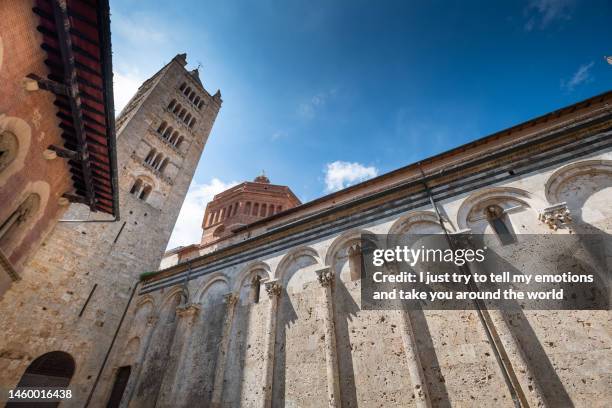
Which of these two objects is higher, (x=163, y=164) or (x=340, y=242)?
(x=163, y=164)

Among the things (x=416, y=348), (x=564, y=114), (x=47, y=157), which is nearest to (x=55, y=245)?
(x=47, y=157)

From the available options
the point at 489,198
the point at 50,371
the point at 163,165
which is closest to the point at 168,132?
the point at 163,165

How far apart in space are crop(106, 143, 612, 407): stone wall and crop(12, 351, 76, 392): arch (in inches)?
171

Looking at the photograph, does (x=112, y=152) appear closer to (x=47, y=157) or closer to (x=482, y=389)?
(x=47, y=157)

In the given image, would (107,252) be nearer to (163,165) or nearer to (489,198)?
(163,165)

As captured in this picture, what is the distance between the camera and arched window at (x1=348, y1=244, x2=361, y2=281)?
856 cm

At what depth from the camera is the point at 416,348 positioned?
671 cm

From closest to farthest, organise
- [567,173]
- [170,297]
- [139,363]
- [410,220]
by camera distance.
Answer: [567,173]
[410,220]
[139,363]
[170,297]

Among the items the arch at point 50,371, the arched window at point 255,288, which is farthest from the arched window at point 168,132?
the arched window at point 255,288

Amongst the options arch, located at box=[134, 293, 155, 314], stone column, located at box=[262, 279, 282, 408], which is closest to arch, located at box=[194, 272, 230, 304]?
stone column, located at box=[262, 279, 282, 408]

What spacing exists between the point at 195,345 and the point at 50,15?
9919 millimetres

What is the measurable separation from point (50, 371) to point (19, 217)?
7077mm

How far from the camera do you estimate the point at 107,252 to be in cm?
1349

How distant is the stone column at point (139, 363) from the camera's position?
1072 cm
